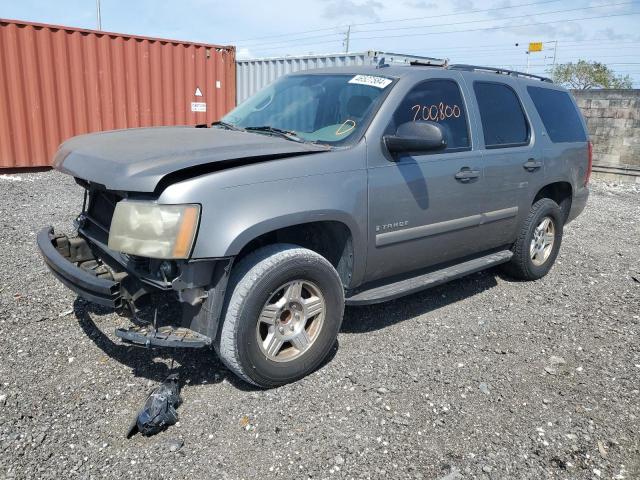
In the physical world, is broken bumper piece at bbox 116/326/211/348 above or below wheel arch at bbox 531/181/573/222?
below

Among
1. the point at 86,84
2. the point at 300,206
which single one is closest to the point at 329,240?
the point at 300,206

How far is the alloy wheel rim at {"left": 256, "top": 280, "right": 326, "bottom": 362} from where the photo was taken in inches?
118

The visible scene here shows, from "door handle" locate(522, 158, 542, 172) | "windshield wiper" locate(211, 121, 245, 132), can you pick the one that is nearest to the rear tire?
"door handle" locate(522, 158, 542, 172)

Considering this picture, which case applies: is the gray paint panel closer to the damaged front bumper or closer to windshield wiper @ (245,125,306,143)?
windshield wiper @ (245,125,306,143)

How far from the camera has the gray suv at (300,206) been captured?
2688mm

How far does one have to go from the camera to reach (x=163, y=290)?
273 cm

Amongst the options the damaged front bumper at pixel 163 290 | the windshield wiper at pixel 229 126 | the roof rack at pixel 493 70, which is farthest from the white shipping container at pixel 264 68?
the damaged front bumper at pixel 163 290

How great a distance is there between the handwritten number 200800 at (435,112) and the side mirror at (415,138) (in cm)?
35

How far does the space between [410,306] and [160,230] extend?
248 cm

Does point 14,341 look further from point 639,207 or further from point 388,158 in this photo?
point 639,207

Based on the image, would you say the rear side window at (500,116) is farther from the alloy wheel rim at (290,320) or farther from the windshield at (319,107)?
the alloy wheel rim at (290,320)

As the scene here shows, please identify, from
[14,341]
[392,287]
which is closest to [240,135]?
[392,287]

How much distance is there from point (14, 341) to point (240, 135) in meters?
2.00

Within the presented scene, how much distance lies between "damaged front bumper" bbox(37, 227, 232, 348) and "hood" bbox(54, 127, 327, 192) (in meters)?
0.46
